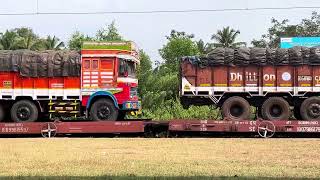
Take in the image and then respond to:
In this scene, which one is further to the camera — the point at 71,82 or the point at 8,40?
the point at 8,40

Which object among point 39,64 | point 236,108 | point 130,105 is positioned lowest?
point 236,108

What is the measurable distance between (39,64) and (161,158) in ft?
29.6

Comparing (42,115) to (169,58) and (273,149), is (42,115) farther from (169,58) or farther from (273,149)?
(169,58)

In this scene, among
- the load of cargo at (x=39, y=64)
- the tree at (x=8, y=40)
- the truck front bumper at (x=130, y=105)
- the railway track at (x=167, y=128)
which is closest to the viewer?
the railway track at (x=167, y=128)

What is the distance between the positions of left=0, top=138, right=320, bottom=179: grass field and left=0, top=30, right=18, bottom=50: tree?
3014cm

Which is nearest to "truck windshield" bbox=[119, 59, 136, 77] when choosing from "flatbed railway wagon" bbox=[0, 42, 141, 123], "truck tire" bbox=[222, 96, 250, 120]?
"flatbed railway wagon" bbox=[0, 42, 141, 123]

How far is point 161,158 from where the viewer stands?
1274 centimetres

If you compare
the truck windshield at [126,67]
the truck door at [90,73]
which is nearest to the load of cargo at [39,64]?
the truck door at [90,73]

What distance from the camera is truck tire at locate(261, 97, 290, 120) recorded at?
761 inches

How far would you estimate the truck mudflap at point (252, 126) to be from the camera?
59.8 ft

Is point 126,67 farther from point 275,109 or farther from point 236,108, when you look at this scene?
point 275,109

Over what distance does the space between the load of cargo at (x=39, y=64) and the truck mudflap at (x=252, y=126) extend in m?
4.36

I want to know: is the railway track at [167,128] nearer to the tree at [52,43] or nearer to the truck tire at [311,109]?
the truck tire at [311,109]

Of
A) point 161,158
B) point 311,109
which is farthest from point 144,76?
point 161,158
